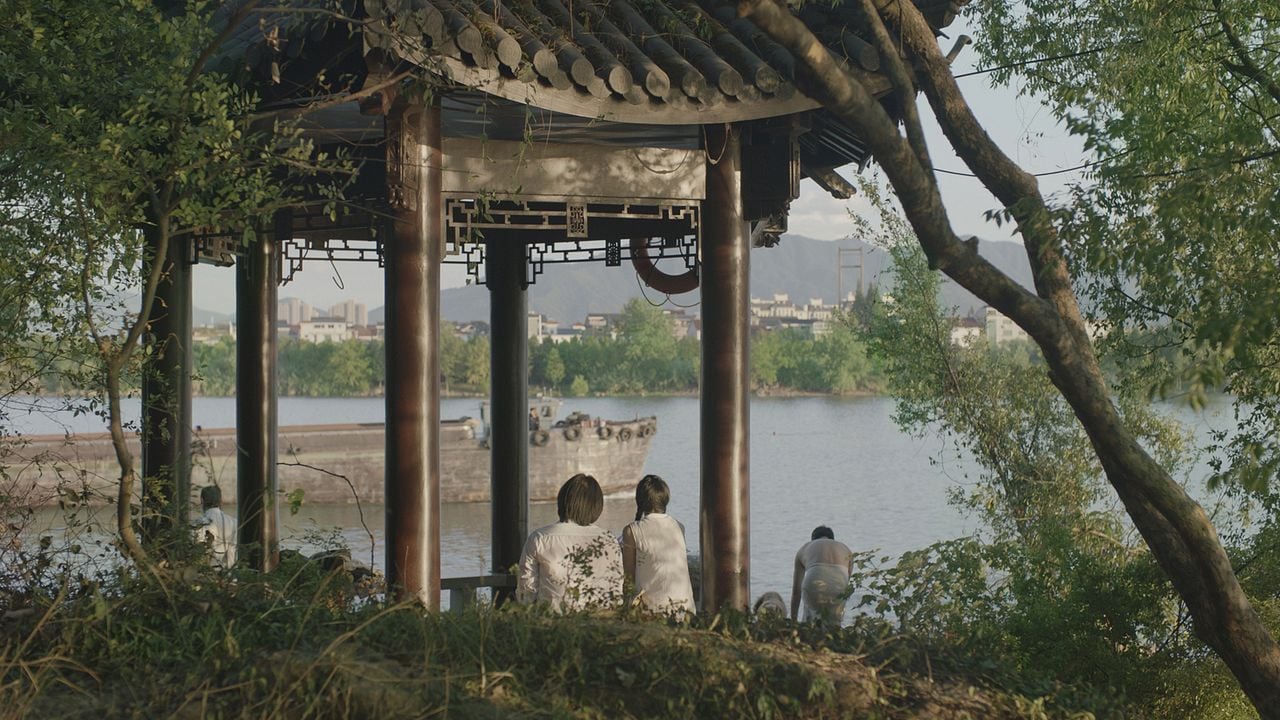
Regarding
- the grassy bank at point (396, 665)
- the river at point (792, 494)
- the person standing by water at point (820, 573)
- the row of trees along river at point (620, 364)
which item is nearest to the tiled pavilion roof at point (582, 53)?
the river at point (792, 494)

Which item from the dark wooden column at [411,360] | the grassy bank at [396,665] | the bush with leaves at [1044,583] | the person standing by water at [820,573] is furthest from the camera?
the person standing by water at [820,573]

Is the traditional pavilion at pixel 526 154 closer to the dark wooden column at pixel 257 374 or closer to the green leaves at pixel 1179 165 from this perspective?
the dark wooden column at pixel 257 374

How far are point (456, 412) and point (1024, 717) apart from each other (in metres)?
69.9

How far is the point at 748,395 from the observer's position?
644 centimetres

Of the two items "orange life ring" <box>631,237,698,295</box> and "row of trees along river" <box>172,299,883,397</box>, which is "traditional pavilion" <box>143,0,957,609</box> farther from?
"row of trees along river" <box>172,299,883,397</box>

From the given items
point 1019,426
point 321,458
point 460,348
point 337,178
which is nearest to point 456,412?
point 460,348

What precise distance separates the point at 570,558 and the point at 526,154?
227 centimetres

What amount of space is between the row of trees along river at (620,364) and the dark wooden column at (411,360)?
61.5 m

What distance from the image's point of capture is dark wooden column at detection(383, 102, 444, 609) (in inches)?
209

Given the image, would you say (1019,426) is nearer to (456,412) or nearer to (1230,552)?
(1230,552)

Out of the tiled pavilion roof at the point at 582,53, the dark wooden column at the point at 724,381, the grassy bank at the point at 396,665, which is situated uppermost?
the tiled pavilion roof at the point at 582,53

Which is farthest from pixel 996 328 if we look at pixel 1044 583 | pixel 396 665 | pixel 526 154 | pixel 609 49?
pixel 396 665

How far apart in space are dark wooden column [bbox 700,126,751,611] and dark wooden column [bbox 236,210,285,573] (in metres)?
3.22

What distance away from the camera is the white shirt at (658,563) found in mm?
5145
